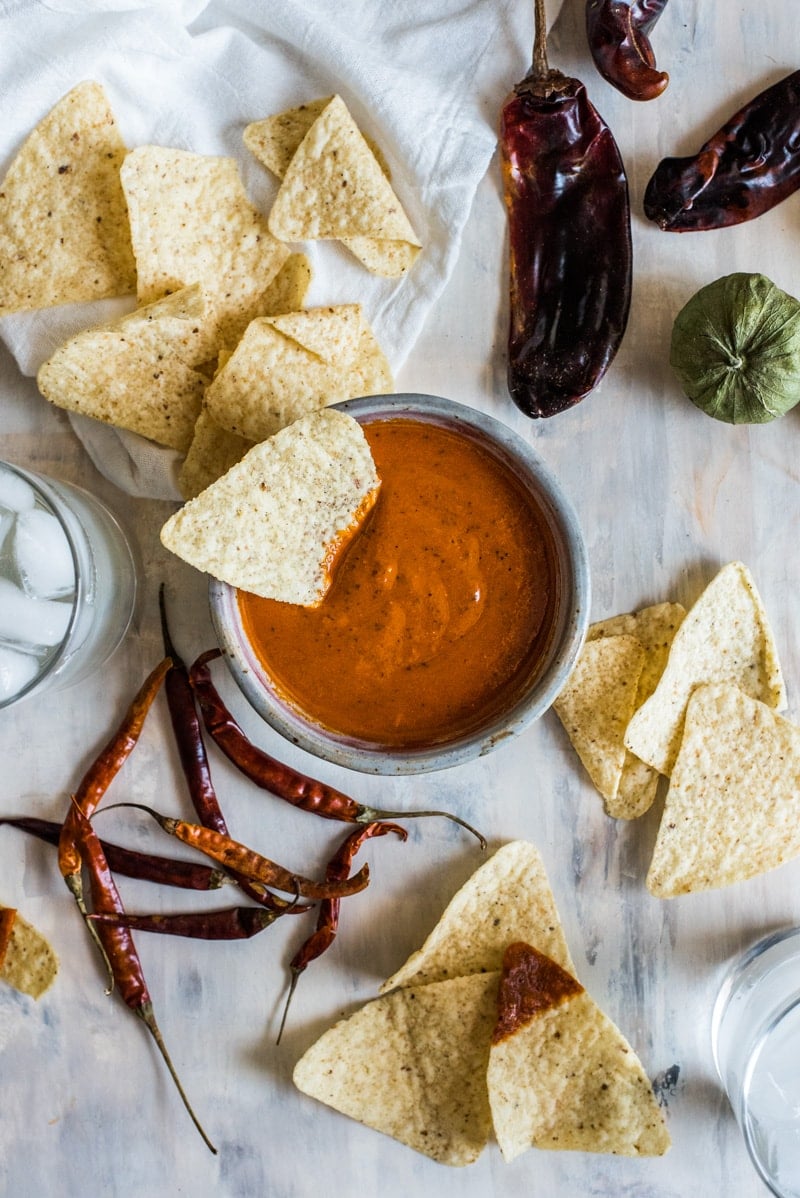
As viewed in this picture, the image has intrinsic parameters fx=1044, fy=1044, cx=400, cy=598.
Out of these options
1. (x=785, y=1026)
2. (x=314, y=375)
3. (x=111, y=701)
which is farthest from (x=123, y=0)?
(x=785, y=1026)

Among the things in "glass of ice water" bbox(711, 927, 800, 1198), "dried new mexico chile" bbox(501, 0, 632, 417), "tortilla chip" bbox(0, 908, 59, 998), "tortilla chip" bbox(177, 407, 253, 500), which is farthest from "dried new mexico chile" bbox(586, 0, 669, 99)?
"tortilla chip" bbox(0, 908, 59, 998)

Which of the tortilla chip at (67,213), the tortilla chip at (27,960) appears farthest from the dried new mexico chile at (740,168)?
the tortilla chip at (27,960)

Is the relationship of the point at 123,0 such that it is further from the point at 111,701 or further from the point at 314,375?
the point at 111,701

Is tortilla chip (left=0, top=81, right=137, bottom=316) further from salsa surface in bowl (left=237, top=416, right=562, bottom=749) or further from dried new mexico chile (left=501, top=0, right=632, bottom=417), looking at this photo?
dried new mexico chile (left=501, top=0, right=632, bottom=417)

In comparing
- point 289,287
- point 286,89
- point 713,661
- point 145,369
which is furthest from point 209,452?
point 713,661

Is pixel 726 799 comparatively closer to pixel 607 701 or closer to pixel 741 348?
pixel 607 701

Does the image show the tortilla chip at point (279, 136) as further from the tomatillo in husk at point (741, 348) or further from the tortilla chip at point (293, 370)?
the tomatillo in husk at point (741, 348)
